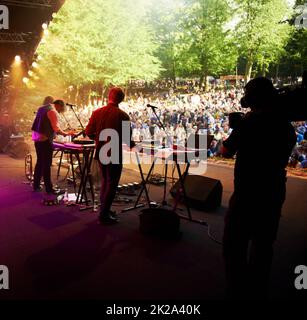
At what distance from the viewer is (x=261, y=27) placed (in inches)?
796

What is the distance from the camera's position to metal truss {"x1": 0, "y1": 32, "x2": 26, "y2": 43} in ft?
30.9

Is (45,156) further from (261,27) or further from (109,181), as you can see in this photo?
(261,27)

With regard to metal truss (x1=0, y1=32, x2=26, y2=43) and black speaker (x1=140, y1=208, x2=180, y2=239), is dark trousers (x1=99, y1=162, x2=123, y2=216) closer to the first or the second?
black speaker (x1=140, y1=208, x2=180, y2=239)

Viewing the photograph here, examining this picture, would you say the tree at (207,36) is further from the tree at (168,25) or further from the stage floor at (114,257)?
the stage floor at (114,257)

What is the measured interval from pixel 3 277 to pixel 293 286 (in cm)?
259

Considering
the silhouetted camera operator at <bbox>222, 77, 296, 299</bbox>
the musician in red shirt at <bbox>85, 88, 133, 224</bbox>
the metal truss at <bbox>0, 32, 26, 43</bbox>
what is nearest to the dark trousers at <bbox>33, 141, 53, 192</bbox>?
the musician in red shirt at <bbox>85, 88, 133, 224</bbox>

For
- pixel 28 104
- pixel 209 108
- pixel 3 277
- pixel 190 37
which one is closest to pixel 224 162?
Answer: pixel 209 108

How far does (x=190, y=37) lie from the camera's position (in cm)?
2256

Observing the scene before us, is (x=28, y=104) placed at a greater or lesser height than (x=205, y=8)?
lesser

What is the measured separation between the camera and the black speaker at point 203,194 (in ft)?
16.6

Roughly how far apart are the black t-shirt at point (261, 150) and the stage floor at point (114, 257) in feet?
3.54

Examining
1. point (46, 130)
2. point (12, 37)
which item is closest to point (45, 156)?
point (46, 130)

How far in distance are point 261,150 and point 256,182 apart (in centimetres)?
23

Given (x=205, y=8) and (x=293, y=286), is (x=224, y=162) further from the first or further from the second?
(x=205, y=8)
